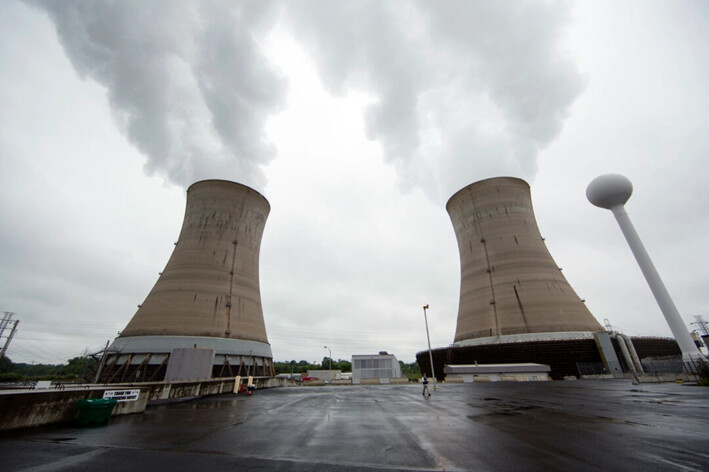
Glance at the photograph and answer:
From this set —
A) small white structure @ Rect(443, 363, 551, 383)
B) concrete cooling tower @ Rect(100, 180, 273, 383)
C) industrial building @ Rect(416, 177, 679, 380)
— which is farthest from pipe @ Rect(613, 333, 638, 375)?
concrete cooling tower @ Rect(100, 180, 273, 383)

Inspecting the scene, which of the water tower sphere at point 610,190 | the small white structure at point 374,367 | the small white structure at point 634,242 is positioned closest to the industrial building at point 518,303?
the small white structure at point 634,242

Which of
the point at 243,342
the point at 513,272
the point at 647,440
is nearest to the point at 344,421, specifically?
the point at 647,440

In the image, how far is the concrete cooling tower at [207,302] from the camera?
23453 millimetres

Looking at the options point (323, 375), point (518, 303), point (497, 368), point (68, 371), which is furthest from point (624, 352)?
point (68, 371)

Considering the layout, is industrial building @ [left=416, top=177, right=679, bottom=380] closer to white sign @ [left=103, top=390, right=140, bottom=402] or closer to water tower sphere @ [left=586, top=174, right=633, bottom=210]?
water tower sphere @ [left=586, top=174, right=633, bottom=210]

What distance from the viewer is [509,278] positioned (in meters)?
30.5

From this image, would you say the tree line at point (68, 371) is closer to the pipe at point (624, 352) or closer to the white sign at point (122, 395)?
the white sign at point (122, 395)

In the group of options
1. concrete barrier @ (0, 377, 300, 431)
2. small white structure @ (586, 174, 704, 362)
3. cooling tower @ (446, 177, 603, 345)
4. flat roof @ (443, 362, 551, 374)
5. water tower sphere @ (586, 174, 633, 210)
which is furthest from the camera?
water tower sphere @ (586, 174, 633, 210)

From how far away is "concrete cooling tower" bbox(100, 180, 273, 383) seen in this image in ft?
76.9

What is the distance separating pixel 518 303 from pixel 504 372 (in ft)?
24.5

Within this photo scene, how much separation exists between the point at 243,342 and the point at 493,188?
29737 mm

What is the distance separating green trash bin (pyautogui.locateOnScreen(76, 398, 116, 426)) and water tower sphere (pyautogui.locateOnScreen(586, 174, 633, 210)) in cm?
Result: 4264

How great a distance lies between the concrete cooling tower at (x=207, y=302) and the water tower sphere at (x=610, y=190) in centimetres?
3666

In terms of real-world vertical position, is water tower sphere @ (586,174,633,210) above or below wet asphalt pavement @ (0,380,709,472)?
above
